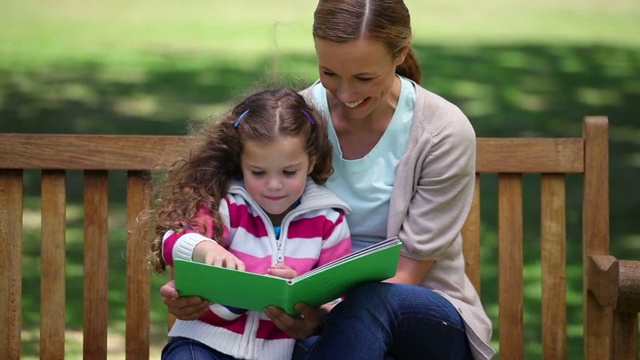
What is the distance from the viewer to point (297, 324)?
301cm

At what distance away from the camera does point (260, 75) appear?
8.80 metres

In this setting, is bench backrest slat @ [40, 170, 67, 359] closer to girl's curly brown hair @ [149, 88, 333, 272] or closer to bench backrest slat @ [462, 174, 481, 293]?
girl's curly brown hair @ [149, 88, 333, 272]

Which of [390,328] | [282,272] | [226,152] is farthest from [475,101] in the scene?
[282,272]

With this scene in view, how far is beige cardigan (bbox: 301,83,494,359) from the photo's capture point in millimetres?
3250

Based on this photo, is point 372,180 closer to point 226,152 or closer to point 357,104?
point 357,104

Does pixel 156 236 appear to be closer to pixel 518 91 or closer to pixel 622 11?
pixel 518 91

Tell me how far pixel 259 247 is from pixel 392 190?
1.31 ft

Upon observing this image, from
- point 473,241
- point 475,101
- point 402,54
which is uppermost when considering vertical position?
point 402,54

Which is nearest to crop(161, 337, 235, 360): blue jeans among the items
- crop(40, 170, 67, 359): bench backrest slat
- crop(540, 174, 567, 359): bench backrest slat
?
crop(40, 170, 67, 359): bench backrest slat

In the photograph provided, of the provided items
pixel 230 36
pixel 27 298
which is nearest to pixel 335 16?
pixel 27 298

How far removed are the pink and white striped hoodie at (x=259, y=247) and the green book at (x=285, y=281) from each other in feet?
0.53

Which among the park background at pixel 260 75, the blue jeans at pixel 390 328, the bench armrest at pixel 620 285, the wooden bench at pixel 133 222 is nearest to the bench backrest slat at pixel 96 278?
the wooden bench at pixel 133 222

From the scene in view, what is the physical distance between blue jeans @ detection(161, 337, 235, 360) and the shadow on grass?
3046 millimetres

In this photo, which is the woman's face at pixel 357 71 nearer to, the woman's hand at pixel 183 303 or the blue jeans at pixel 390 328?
the blue jeans at pixel 390 328
